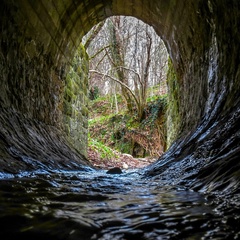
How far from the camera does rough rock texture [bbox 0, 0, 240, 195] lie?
2.42 meters

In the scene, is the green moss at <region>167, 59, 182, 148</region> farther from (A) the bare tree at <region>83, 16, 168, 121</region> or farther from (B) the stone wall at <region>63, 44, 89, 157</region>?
(A) the bare tree at <region>83, 16, 168, 121</region>

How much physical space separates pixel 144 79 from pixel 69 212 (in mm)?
12762

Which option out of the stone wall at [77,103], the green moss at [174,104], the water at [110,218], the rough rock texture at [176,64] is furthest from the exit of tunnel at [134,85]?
the water at [110,218]

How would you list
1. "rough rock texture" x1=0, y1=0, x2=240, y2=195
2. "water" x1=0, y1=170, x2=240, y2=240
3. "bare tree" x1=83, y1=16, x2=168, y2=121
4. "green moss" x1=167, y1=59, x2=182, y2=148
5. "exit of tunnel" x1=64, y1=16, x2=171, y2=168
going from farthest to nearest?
"bare tree" x1=83, y1=16, x2=168, y2=121, "exit of tunnel" x1=64, y1=16, x2=171, y2=168, "green moss" x1=167, y1=59, x2=182, y2=148, "rough rock texture" x1=0, y1=0, x2=240, y2=195, "water" x1=0, y1=170, x2=240, y2=240

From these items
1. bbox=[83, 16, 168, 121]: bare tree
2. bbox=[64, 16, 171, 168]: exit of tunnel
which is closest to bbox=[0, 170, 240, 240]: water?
bbox=[64, 16, 171, 168]: exit of tunnel

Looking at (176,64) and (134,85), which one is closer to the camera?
(176,64)

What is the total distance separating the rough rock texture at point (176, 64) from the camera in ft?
7.93

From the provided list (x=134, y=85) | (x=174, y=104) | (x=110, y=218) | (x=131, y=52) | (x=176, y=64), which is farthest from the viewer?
(x=131, y=52)

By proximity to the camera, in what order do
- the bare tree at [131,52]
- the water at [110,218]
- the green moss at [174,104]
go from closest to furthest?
the water at [110,218], the green moss at [174,104], the bare tree at [131,52]

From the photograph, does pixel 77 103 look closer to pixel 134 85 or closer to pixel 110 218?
pixel 110 218

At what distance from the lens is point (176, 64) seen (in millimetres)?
5406

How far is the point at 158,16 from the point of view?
5109 mm

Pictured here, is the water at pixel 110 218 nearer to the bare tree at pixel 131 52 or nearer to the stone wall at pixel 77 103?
the stone wall at pixel 77 103

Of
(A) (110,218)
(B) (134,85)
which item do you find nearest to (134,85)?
(B) (134,85)
